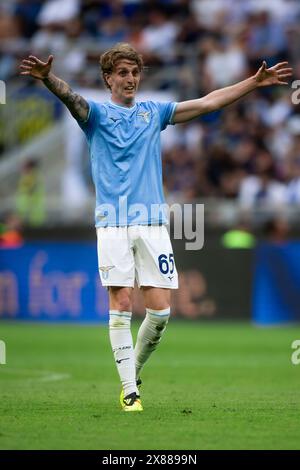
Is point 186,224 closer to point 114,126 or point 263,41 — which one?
point 263,41

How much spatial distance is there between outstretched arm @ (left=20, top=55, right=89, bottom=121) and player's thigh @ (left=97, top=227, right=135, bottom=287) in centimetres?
88

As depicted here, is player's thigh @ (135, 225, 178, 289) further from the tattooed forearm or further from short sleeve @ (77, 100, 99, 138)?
the tattooed forearm

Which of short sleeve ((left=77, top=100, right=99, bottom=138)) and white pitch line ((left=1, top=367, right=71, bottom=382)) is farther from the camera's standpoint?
white pitch line ((left=1, top=367, right=71, bottom=382))

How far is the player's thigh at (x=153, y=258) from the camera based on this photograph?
838 cm

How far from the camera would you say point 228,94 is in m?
8.69

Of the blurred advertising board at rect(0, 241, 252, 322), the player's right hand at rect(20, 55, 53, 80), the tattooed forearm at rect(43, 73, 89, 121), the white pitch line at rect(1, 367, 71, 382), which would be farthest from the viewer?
the blurred advertising board at rect(0, 241, 252, 322)

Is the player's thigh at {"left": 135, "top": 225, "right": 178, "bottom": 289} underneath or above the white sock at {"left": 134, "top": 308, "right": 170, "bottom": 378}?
above

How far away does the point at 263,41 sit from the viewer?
72.9 ft

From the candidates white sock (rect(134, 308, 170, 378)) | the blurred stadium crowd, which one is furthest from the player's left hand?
the blurred stadium crowd

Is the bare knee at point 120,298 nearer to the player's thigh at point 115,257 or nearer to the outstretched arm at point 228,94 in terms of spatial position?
the player's thigh at point 115,257

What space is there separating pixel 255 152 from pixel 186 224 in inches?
98.6

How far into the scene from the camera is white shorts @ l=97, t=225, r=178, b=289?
8.30 m

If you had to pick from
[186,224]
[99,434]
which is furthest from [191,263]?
[99,434]

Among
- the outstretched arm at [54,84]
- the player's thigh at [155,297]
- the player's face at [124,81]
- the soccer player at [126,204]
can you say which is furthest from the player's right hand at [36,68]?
the player's thigh at [155,297]
